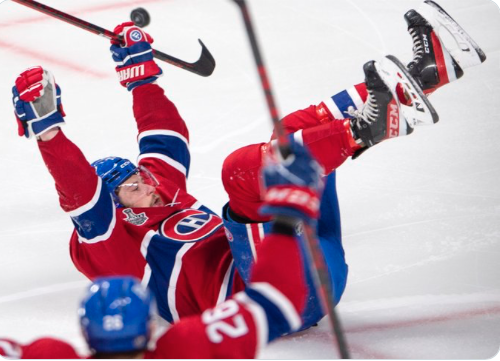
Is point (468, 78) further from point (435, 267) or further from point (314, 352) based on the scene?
point (314, 352)

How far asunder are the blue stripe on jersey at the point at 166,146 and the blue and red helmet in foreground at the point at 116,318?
5.36 ft

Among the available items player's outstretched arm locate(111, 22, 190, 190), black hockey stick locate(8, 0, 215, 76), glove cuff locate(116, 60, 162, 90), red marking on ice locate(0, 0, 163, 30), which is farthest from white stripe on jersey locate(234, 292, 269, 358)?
red marking on ice locate(0, 0, 163, 30)

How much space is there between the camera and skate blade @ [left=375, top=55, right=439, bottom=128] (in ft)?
8.31

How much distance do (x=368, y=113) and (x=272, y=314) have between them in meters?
0.91

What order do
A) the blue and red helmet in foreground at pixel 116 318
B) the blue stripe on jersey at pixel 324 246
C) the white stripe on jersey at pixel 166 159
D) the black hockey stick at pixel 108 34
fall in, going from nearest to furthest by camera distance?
1. the blue and red helmet in foreground at pixel 116 318
2. the blue stripe on jersey at pixel 324 246
3. the white stripe on jersey at pixel 166 159
4. the black hockey stick at pixel 108 34

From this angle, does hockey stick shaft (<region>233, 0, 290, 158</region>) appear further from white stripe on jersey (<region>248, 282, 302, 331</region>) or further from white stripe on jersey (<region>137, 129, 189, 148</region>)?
white stripe on jersey (<region>137, 129, 189, 148</region>)

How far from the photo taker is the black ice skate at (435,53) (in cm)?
277

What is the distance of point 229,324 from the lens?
1729 mm

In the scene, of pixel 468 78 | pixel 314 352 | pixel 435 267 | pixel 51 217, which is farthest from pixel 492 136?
pixel 51 217

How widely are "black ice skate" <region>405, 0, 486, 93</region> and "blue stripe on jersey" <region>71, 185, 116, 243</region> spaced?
3.51ft

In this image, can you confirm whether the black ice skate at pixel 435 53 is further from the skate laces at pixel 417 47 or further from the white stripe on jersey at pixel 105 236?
the white stripe on jersey at pixel 105 236

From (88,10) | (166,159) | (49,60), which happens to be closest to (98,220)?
(166,159)


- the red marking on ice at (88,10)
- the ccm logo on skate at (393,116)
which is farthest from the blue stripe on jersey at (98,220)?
the red marking on ice at (88,10)

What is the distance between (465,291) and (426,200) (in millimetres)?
636
